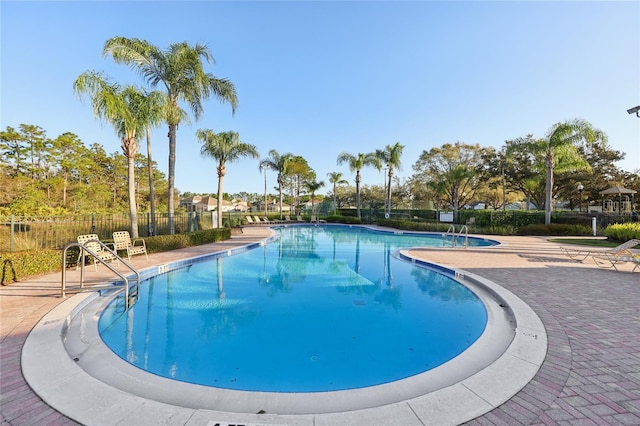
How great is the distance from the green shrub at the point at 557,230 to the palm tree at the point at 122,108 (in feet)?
71.3

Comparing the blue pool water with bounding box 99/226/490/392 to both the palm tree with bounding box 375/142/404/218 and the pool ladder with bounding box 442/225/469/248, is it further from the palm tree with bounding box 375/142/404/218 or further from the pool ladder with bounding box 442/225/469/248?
the palm tree with bounding box 375/142/404/218

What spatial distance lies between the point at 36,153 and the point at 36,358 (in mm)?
35663

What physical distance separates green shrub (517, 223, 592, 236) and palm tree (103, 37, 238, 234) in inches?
810

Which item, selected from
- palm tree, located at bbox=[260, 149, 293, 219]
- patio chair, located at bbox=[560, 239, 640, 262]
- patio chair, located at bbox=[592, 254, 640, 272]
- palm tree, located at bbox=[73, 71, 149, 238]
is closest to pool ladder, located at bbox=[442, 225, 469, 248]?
patio chair, located at bbox=[560, 239, 640, 262]

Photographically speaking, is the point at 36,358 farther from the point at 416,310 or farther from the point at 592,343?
the point at 592,343

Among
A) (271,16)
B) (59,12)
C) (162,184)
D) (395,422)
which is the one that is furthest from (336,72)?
(162,184)

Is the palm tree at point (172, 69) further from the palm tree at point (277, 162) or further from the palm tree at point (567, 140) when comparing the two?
the palm tree at point (567, 140)

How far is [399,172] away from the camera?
26.8 metres

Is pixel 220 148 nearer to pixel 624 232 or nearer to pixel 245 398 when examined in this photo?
pixel 245 398

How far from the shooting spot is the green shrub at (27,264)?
19.6ft

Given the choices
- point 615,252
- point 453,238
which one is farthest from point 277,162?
point 615,252

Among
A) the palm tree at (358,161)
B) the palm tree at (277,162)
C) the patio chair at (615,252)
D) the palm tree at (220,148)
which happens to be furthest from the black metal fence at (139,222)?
the patio chair at (615,252)

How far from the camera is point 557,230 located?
1755cm

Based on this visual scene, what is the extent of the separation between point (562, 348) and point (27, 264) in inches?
392
